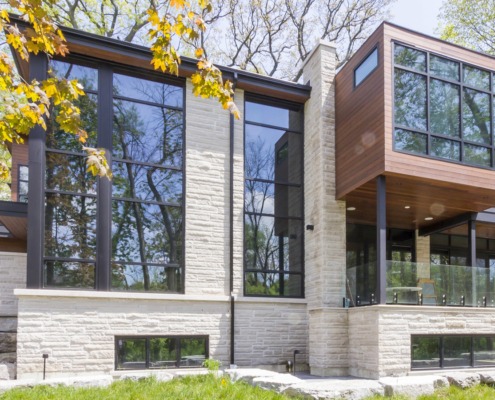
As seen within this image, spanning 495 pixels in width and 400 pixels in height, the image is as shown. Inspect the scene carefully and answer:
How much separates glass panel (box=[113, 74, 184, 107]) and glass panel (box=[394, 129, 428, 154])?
4.85 metres

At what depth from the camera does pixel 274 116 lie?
11.7 m

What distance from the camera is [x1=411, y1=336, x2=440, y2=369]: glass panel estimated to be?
9.09 metres

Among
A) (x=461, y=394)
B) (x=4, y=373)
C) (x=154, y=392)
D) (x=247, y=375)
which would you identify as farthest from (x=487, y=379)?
(x=4, y=373)

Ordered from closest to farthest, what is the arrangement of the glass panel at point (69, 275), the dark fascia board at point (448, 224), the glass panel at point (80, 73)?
the glass panel at point (69, 275)
the glass panel at point (80, 73)
the dark fascia board at point (448, 224)

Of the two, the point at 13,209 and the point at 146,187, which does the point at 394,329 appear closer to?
the point at 146,187

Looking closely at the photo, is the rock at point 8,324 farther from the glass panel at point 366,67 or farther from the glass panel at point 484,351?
the glass panel at point 484,351

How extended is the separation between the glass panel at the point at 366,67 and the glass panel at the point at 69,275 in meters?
6.90

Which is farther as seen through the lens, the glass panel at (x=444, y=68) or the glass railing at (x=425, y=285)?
the glass panel at (x=444, y=68)

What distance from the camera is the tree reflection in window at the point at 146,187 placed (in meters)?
9.61

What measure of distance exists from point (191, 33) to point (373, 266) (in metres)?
7.20

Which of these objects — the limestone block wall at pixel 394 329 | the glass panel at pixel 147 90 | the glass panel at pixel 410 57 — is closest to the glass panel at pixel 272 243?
the limestone block wall at pixel 394 329

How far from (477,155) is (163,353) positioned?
25.9 ft

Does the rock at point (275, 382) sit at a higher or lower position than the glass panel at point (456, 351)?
higher

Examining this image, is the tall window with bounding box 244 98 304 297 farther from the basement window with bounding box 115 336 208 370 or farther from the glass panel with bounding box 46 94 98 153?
the glass panel with bounding box 46 94 98 153
